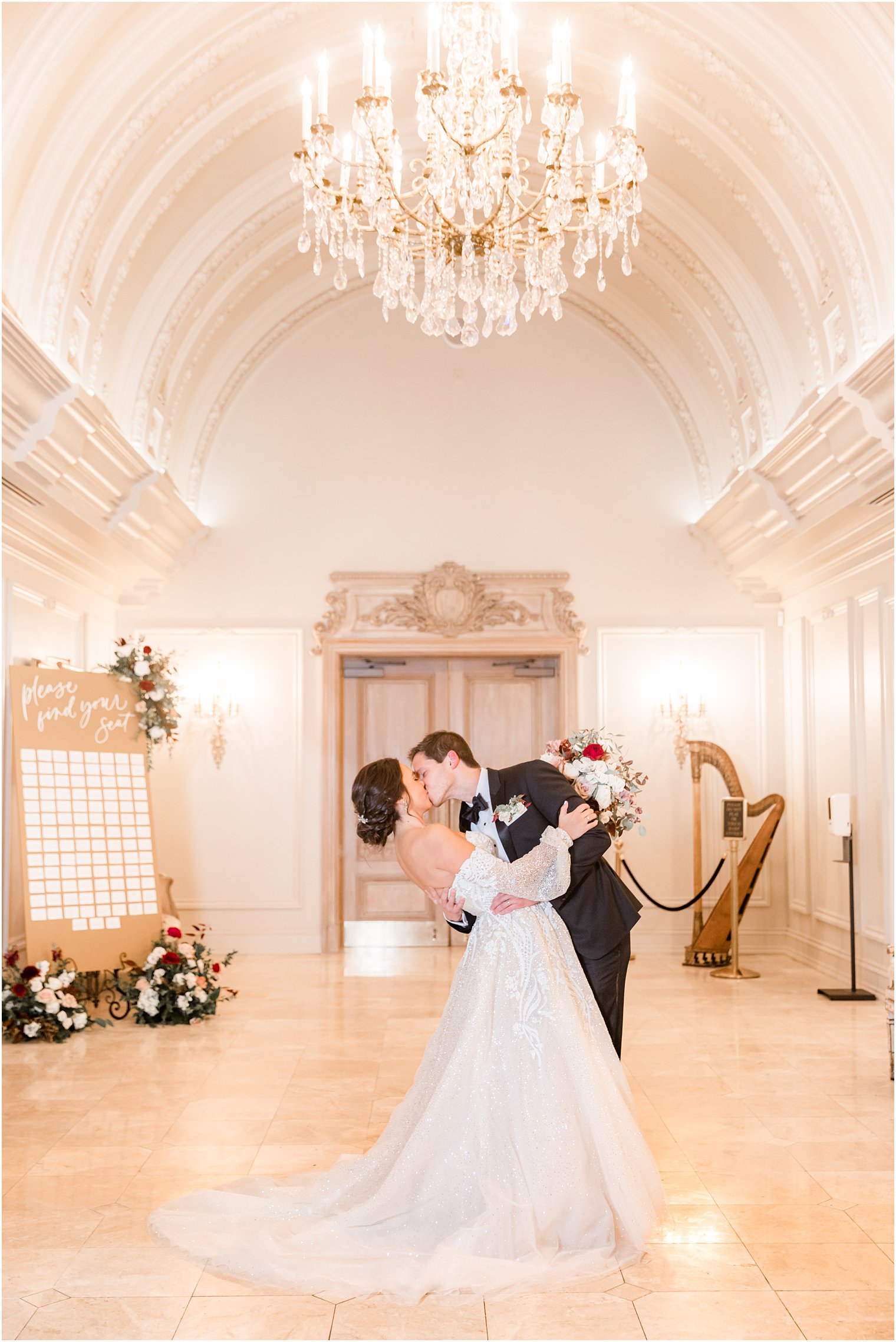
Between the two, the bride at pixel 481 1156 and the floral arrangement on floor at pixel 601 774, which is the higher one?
the floral arrangement on floor at pixel 601 774

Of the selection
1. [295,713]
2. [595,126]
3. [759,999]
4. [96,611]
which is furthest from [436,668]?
[595,126]

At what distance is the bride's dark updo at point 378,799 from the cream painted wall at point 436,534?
241 inches

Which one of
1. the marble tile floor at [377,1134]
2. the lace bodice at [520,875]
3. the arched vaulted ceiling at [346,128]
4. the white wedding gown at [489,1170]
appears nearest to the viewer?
the marble tile floor at [377,1134]

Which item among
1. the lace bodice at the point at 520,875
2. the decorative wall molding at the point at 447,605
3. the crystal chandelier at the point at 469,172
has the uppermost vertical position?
the crystal chandelier at the point at 469,172

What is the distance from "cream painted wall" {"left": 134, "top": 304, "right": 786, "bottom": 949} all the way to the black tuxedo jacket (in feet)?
18.4

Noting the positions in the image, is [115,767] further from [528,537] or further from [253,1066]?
[528,537]

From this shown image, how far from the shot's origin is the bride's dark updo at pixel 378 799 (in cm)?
377

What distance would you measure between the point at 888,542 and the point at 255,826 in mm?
5588

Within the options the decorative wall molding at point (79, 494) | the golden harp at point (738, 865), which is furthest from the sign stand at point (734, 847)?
the decorative wall molding at point (79, 494)

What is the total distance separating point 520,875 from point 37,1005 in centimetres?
412

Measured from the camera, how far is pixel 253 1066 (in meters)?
6.03

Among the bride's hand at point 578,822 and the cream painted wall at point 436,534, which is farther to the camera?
the cream painted wall at point 436,534

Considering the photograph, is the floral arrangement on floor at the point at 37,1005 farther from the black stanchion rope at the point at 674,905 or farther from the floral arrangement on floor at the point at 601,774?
the black stanchion rope at the point at 674,905

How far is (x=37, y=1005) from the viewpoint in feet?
21.8
